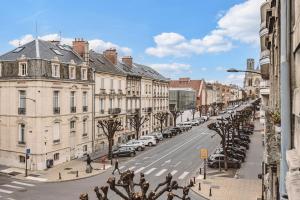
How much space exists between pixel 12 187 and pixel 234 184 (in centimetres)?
1817

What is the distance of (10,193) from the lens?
26.5m

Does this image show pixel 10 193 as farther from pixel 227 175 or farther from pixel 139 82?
pixel 139 82

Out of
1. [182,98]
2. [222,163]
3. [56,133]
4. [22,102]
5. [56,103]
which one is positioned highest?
[182,98]

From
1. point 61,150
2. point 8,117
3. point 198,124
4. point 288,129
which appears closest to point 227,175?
point 61,150

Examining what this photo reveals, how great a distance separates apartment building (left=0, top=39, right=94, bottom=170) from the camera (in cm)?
3512

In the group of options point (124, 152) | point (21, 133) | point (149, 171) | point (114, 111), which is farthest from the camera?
point (114, 111)

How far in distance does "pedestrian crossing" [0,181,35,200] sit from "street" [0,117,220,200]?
0.08m

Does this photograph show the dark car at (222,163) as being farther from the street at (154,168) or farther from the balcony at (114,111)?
the balcony at (114,111)

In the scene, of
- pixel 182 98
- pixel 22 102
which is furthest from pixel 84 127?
pixel 182 98

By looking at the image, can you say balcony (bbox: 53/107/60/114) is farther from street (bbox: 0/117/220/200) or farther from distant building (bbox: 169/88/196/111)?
distant building (bbox: 169/88/196/111)

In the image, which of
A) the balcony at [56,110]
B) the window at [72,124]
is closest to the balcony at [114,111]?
the window at [72,124]

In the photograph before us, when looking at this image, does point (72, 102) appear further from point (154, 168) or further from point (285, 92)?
point (285, 92)

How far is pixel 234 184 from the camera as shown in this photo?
28750 millimetres

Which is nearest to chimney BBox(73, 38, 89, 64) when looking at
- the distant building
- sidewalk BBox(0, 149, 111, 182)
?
sidewalk BBox(0, 149, 111, 182)
